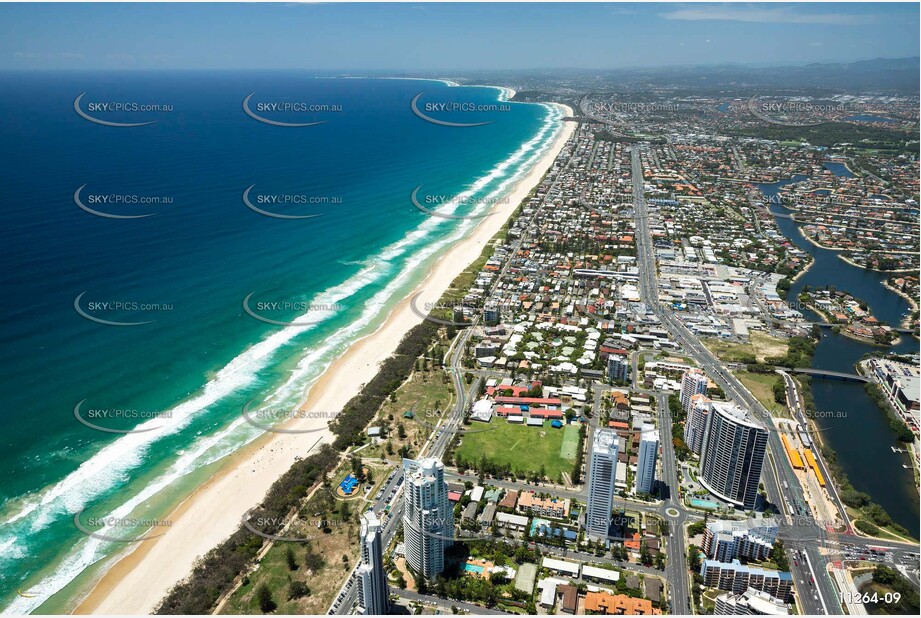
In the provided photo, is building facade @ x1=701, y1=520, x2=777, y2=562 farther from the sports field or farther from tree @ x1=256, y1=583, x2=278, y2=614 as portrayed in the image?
tree @ x1=256, y1=583, x2=278, y2=614

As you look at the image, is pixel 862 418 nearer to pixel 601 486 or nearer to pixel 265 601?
pixel 601 486

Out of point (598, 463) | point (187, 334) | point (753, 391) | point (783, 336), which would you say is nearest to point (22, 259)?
point (187, 334)

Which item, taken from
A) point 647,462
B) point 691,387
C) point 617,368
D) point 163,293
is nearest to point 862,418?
point 691,387

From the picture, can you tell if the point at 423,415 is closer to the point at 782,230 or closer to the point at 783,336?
the point at 783,336

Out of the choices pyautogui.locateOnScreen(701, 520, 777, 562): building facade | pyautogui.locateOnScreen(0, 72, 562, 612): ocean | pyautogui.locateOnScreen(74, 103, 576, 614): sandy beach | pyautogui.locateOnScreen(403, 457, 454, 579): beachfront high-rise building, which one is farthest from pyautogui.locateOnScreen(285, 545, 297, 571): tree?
pyautogui.locateOnScreen(701, 520, 777, 562): building facade

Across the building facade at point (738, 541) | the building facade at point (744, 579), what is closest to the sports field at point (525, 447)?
the building facade at point (738, 541)

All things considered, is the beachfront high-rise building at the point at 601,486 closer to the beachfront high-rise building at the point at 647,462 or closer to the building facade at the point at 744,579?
the beachfront high-rise building at the point at 647,462
